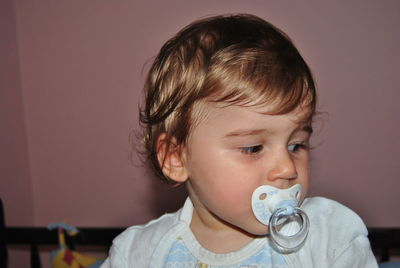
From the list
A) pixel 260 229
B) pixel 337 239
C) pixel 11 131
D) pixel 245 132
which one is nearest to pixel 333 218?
pixel 337 239

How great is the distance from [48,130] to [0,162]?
201 mm

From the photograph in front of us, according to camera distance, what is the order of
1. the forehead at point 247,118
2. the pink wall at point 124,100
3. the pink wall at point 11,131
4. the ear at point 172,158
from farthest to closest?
the pink wall at point 11,131
the pink wall at point 124,100
the ear at point 172,158
the forehead at point 247,118

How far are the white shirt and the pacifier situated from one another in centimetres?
3

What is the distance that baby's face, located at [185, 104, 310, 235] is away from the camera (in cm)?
69

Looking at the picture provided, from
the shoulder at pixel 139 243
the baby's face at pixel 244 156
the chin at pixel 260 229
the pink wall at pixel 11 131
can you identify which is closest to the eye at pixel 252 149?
the baby's face at pixel 244 156

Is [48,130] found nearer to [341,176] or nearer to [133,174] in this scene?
[133,174]

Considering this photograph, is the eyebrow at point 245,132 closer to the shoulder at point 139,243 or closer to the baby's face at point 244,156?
the baby's face at point 244,156

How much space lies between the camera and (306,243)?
775mm

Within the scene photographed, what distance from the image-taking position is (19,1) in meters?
1.52

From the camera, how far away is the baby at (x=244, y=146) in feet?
2.28

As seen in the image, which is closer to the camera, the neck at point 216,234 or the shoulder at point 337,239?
the shoulder at point 337,239

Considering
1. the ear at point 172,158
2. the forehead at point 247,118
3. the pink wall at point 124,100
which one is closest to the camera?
the forehead at point 247,118

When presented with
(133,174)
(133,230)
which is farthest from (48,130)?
(133,230)

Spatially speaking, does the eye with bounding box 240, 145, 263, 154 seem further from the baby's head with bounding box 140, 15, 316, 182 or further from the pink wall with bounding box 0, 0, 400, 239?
the pink wall with bounding box 0, 0, 400, 239
